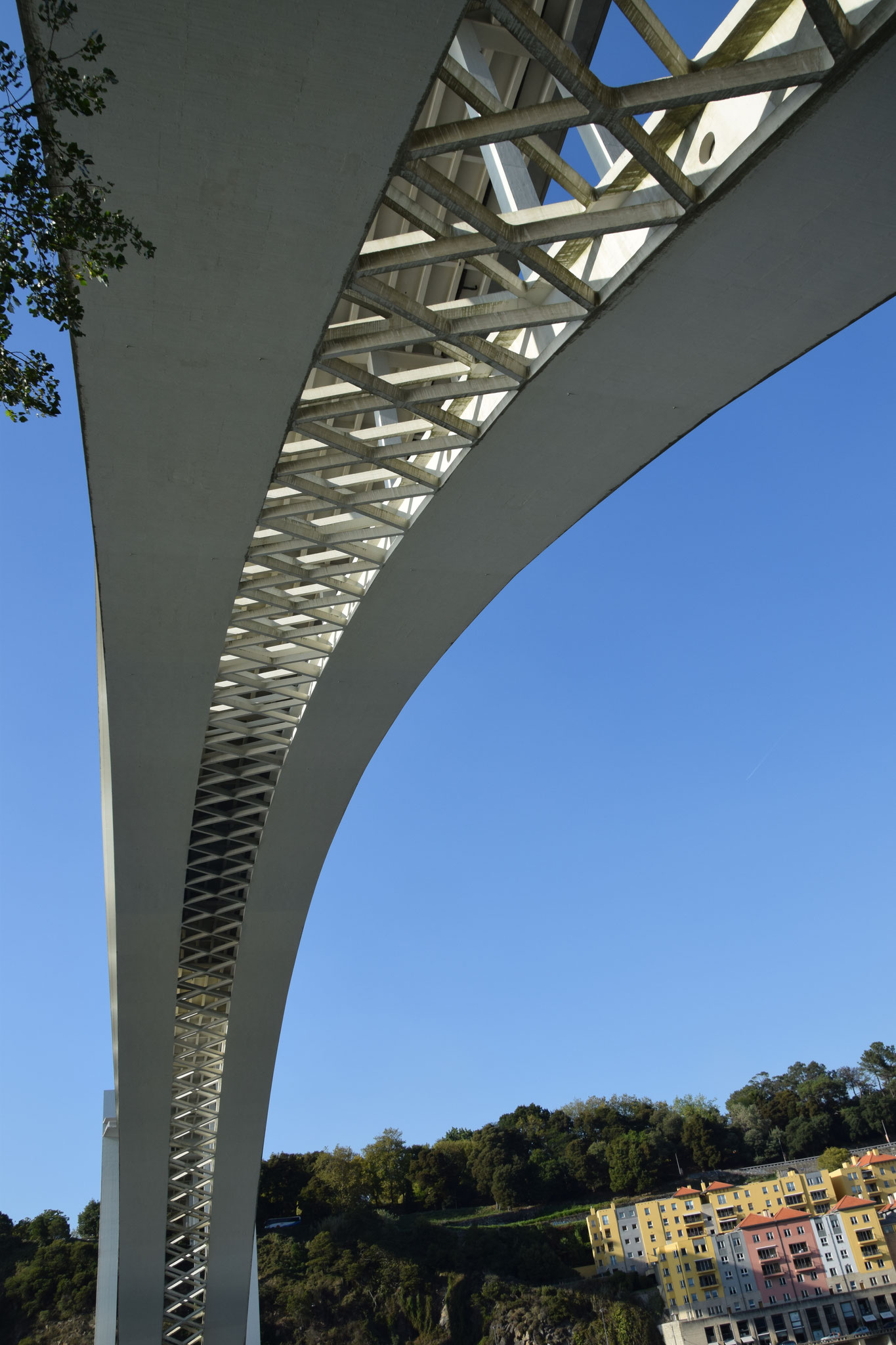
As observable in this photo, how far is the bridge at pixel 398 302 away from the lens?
481cm

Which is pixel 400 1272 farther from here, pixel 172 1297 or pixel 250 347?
pixel 250 347

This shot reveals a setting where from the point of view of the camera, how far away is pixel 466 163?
8367 millimetres

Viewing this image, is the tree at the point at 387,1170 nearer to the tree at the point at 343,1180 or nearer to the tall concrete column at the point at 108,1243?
the tree at the point at 343,1180

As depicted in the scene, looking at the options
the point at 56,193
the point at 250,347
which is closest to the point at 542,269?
the point at 250,347

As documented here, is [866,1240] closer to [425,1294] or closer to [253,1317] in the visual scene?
[425,1294]

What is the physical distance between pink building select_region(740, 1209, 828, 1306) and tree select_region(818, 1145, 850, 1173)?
1086 cm

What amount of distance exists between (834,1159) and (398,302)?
69592mm

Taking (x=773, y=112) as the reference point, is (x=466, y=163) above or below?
above

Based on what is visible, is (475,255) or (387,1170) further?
(387,1170)

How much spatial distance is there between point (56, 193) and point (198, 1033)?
1820 cm

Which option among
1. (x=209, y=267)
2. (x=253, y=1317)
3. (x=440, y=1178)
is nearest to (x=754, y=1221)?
(x=440, y=1178)

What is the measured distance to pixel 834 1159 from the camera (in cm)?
6188

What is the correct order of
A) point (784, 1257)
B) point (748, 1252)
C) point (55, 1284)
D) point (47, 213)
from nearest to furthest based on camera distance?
point (47, 213), point (55, 1284), point (784, 1257), point (748, 1252)

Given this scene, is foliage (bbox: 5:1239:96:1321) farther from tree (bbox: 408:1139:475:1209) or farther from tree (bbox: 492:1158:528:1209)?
tree (bbox: 492:1158:528:1209)
